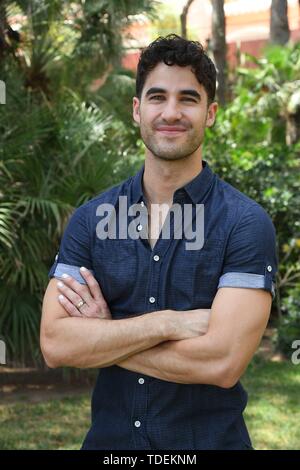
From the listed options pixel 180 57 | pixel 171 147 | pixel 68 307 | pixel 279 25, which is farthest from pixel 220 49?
pixel 68 307

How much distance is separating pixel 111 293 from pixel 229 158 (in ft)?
24.0

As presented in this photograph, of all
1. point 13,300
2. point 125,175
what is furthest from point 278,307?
point 13,300

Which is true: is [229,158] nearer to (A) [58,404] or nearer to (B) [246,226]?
(A) [58,404]

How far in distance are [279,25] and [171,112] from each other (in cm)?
1239

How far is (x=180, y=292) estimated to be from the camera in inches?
99.0

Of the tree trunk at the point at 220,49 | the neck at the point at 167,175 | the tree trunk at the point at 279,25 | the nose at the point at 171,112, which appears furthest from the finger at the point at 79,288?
the tree trunk at the point at 279,25

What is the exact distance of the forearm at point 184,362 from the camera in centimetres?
243

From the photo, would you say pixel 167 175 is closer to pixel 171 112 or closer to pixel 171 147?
pixel 171 147

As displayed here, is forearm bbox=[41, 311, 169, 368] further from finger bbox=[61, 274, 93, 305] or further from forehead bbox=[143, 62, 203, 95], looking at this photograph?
forehead bbox=[143, 62, 203, 95]

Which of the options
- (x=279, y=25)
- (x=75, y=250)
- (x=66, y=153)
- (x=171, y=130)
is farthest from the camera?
(x=279, y=25)

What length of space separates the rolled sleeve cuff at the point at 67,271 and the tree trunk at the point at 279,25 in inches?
482

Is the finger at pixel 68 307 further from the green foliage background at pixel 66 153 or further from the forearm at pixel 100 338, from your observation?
the green foliage background at pixel 66 153
